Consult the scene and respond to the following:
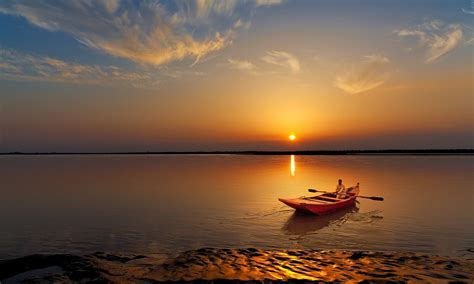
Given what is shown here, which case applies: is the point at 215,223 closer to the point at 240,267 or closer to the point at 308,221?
the point at 308,221

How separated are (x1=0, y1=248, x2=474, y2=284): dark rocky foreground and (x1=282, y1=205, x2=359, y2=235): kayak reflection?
5406mm

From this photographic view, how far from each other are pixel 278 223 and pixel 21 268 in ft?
46.3

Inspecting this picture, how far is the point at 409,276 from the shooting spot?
36.5ft

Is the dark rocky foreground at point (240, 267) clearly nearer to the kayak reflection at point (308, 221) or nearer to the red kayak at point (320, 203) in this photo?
the kayak reflection at point (308, 221)

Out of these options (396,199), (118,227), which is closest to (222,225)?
(118,227)

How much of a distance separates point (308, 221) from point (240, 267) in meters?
11.0

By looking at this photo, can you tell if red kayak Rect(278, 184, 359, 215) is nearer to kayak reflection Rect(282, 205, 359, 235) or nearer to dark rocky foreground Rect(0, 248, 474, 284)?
kayak reflection Rect(282, 205, 359, 235)

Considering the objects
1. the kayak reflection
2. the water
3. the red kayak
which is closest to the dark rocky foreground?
the water

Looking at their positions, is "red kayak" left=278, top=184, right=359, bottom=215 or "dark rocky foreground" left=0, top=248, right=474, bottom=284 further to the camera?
"red kayak" left=278, top=184, right=359, bottom=215

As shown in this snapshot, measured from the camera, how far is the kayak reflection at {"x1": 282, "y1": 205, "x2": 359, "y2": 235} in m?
19.5

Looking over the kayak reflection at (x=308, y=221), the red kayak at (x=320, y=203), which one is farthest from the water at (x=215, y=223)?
the red kayak at (x=320, y=203)

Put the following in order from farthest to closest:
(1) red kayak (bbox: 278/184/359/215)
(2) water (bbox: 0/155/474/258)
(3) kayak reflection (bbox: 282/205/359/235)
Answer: (1) red kayak (bbox: 278/184/359/215) → (3) kayak reflection (bbox: 282/205/359/235) → (2) water (bbox: 0/155/474/258)

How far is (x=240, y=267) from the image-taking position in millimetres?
12094

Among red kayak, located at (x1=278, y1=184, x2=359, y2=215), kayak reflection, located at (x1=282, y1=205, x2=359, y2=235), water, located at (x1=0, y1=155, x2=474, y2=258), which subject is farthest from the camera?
red kayak, located at (x1=278, y1=184, x2=359, y2=215)
